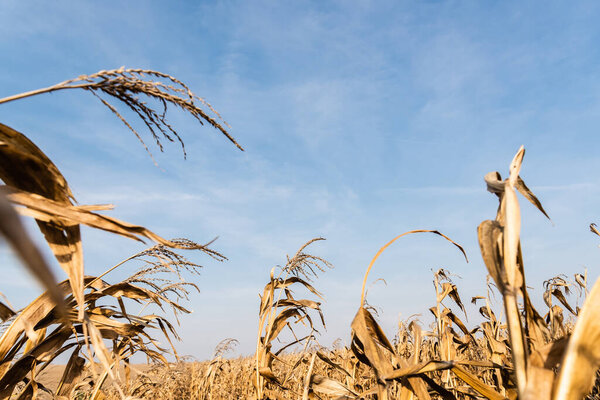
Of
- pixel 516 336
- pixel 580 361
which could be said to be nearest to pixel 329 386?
pixel 516 336

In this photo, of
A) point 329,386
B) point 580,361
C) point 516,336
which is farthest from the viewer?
point 329,386

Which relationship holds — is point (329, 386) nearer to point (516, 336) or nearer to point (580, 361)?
point (516, 336)

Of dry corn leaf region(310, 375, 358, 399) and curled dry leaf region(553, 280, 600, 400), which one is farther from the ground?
dry corn leaf region(310, 375, 358, 399)

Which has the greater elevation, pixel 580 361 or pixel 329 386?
pixel 329 386

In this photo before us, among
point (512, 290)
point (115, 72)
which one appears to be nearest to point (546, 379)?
point (512, 290)

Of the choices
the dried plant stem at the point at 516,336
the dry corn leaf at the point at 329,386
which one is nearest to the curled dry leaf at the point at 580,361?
the dried plant stem at the point at 516,336

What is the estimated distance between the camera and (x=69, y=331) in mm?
2539

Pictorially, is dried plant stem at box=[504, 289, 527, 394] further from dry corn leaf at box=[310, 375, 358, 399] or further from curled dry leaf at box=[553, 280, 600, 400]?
dry corn leaf at box=[310, 375, 358, 399]

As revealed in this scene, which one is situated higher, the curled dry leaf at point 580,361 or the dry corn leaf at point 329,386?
the dry corn leaf at point 329,386

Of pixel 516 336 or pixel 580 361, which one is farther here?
pixel 516 336

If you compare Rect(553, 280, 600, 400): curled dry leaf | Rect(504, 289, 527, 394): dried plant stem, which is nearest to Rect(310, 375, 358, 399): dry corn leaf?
Rect(504, 289, 527, 394): dried plant stem

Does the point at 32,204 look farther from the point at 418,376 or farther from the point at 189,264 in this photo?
the point at 418,376

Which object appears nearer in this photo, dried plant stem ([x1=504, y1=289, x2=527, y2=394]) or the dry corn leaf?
dried plant stem ([x1=504, y1=289, x2=527, y2=394])

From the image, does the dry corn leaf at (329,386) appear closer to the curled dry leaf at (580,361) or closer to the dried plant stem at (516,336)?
the dried plant stem at (516,336)
